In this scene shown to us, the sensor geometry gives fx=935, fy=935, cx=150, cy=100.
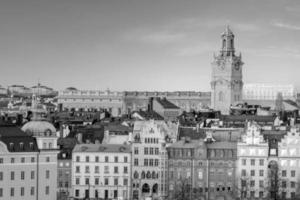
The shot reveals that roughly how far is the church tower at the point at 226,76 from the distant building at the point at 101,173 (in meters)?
97.1

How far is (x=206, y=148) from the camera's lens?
92.0 m

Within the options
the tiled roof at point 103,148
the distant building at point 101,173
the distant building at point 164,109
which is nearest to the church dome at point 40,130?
the distant building at point 101,173

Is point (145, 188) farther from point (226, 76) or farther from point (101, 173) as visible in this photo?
point (226, 76)

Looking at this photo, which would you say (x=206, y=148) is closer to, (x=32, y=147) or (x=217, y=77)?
(x=32, y=147)

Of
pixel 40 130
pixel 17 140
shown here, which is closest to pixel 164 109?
pixel 40 130

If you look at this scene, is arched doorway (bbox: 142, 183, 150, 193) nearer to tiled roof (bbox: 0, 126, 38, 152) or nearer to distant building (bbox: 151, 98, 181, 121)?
tiled roof (bbox: 0, 126, 38, 152)

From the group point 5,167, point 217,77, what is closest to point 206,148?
point 5,167

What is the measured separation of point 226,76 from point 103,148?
100758mm

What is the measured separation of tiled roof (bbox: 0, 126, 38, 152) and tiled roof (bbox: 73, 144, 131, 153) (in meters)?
13.5

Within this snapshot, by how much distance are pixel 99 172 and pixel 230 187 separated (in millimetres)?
12963

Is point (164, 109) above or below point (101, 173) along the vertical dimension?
above

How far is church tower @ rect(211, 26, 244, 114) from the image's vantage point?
18888cm

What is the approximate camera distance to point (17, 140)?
78188mm

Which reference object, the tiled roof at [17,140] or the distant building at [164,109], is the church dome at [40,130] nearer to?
the tiled roof at [17,140]
